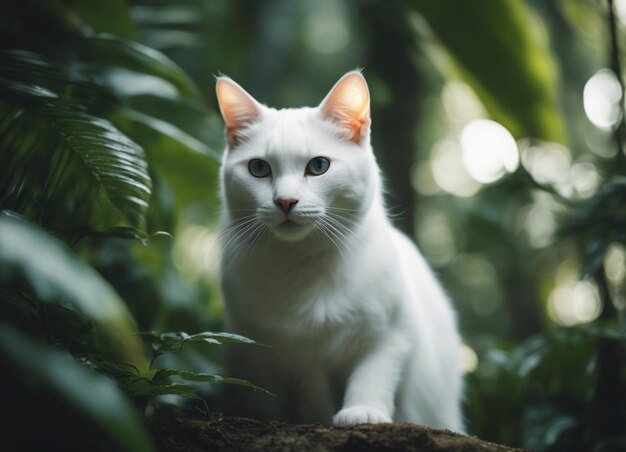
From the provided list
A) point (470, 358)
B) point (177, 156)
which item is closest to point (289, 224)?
point (177, 156)

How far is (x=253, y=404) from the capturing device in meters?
2.14

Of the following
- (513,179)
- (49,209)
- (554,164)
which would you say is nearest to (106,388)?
(49,209)

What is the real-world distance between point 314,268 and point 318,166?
36 cm

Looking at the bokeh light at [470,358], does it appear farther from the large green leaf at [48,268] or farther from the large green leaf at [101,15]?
the large green leaf at [48,268]

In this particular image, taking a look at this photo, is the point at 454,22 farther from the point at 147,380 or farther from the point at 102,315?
the point at 102,315

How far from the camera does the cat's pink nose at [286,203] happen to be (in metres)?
1.78

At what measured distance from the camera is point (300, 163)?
1.90 m

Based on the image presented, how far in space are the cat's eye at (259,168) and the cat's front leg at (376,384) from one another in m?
0.71

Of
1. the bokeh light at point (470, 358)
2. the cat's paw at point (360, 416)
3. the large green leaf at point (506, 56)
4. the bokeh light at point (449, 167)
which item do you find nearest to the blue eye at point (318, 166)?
the cat's paw at point (360, 416)

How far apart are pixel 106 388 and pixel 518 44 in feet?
8.37

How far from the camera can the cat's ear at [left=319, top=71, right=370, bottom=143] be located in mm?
1958

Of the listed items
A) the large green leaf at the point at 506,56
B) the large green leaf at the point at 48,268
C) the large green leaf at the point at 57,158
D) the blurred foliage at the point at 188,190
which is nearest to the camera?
the large green leaf at the point at 48,268

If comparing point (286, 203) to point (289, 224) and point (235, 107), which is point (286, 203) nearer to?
point (289, 224)

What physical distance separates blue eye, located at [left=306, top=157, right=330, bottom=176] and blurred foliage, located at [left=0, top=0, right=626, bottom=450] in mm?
512
